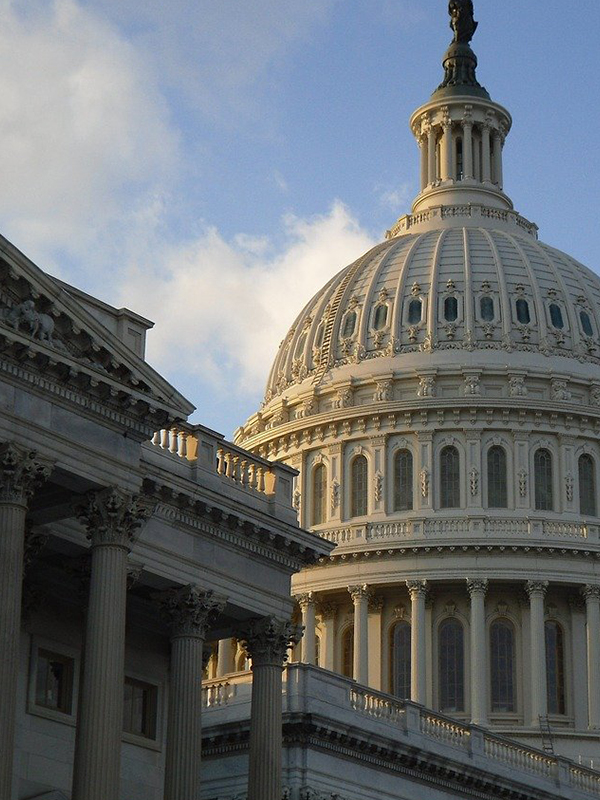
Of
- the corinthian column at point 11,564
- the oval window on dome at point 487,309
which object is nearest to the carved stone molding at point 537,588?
the oval window on dome at point 487,309

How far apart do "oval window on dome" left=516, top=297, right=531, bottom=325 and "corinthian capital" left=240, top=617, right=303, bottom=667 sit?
62.3 m

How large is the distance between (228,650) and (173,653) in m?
60.5

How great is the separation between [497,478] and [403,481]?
489cm

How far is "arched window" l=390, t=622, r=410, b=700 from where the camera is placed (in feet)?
346

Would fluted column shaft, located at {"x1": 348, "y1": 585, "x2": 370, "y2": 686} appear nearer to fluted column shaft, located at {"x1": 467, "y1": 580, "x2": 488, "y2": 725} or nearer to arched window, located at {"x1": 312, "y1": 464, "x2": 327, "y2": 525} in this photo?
fluted column shaft, located at {"x1": 467, "y1": 580, "x2": 488, "y2": 725}

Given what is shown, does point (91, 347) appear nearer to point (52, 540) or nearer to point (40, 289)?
point (40, 289)

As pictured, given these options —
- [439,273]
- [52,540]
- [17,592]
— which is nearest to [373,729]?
[52,540]

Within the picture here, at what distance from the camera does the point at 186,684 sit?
4978cm

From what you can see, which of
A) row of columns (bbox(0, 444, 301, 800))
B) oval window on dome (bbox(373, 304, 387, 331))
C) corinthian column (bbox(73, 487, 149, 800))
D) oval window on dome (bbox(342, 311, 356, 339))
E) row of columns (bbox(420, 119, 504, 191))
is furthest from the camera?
row of columns (bbox(420, 119, 504, 191))

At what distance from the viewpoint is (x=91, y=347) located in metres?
45.0

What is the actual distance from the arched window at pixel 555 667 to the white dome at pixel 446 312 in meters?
14.1

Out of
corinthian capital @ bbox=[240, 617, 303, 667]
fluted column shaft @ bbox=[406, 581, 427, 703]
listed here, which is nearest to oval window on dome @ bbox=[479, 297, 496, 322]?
fluted column shaft @ bbox=[406, 581, 427, 703]

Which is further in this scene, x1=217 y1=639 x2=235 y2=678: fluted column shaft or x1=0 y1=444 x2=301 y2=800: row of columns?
x1=217 y1=639 x2=235 y2=678: fluted column shaft

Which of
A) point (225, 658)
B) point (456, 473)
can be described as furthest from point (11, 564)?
point (456, 473)
